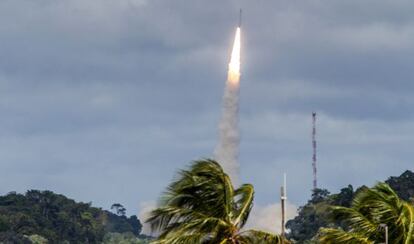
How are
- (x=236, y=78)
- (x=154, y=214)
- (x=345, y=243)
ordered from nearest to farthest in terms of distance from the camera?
(x=154, y=214) < (x=345, y=243) < (x=236, y=78)

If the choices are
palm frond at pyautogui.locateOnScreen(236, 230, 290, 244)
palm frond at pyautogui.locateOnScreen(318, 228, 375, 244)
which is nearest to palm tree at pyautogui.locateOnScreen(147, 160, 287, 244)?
palm frond at pyautogui.locateOnScreen(236, 230, 290, 244)

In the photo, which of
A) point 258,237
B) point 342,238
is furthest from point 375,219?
point 258,237

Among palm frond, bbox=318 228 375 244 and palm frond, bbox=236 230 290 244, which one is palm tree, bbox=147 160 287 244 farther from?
palm frond, bbox=318 228 375 244

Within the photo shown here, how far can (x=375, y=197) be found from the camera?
219 ft

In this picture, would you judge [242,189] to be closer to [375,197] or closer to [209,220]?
[209,220]

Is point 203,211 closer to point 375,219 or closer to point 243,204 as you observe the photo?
point 243,204

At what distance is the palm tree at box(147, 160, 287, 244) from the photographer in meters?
59.4

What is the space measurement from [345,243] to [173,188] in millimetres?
9925

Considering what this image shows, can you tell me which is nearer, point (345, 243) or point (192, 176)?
point (192, 176)

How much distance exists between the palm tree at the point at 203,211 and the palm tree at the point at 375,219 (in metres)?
6.77

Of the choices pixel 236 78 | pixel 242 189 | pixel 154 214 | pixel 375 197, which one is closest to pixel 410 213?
pixel 375 197

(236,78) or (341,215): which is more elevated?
(236,78)

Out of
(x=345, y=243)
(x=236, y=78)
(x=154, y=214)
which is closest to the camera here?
(x=154, y=214)

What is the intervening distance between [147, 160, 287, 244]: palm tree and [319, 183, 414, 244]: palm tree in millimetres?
6767
